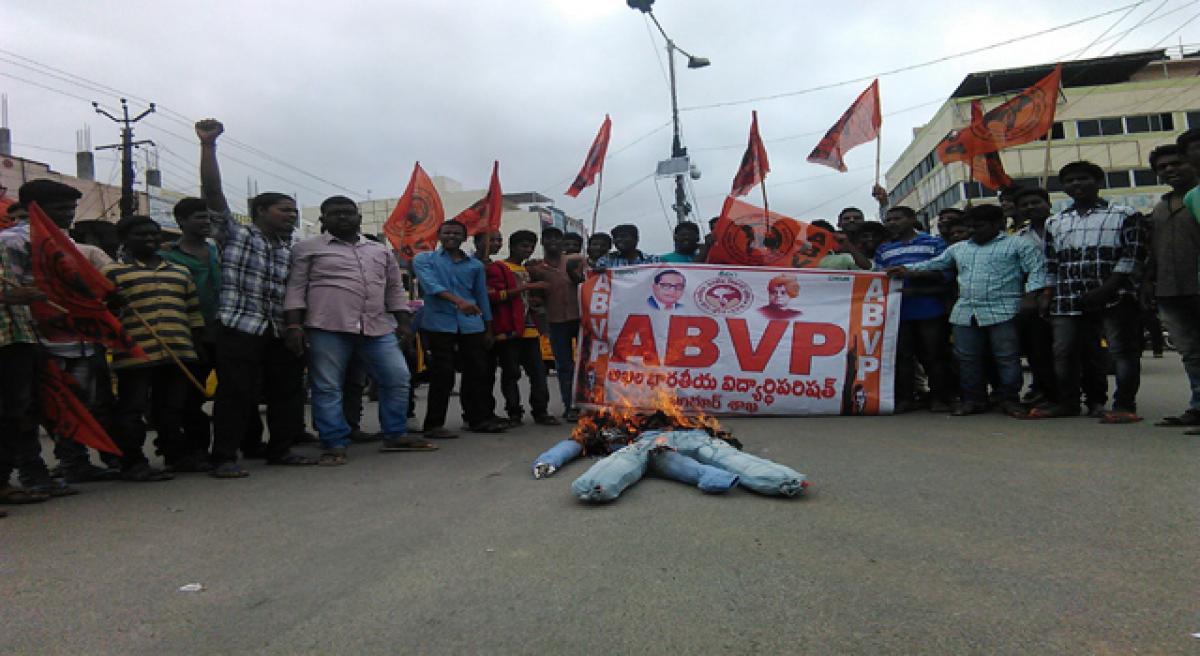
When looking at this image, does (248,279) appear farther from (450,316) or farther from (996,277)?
(996,277)

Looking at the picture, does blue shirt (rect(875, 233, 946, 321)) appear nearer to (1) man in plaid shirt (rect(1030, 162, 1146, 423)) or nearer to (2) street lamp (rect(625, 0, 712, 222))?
(1) man in plaid shirt (rect(1030, 162, 1146, 423))

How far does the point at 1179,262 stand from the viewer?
5164 mm

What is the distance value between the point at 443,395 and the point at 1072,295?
506 cm

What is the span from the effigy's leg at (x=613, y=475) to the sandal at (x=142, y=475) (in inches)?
111

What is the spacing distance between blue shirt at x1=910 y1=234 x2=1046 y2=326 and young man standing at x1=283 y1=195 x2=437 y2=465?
4556mm

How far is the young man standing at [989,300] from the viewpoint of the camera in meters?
6.09

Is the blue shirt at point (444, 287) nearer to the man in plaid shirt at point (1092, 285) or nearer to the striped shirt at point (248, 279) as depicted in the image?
the striped shirt at point (248, 279)

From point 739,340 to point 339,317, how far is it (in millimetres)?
3475

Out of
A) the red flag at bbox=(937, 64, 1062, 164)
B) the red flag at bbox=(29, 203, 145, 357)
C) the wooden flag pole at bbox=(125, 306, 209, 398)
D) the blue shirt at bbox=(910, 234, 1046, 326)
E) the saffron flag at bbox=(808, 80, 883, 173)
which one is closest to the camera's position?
the red flag at bbox=(29, 203, 145, 357)

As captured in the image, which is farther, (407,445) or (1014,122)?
(1014,122)

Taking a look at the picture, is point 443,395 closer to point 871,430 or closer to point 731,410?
point 731,410

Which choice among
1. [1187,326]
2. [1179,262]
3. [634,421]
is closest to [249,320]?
[634,421]

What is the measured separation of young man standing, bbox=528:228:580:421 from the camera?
7.20m

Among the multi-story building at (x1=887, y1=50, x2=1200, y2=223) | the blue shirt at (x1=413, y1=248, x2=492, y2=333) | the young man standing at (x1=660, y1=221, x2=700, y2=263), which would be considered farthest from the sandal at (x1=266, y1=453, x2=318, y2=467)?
the multi-story building at (x1=887, y1=50, x2=1200, y2=223)
